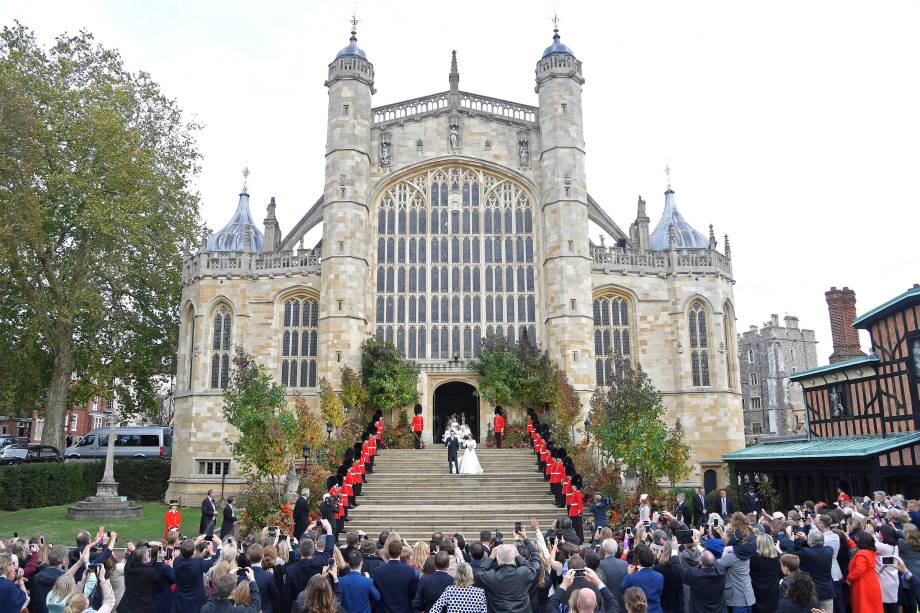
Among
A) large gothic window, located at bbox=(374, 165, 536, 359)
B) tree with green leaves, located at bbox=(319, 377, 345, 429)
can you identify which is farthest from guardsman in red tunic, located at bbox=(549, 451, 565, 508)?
large gothic window, located at bbox=(374, 165, 536, 359)

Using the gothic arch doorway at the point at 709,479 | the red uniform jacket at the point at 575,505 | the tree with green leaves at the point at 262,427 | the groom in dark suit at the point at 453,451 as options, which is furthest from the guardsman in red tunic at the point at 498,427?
the gothic arch doorway at the point at 709,479

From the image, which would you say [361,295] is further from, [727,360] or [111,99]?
[727,360]

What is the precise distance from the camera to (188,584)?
7883 mm

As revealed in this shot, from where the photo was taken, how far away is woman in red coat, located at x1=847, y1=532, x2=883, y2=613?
8.02 metres

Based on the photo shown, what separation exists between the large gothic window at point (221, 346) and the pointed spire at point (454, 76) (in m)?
13.8

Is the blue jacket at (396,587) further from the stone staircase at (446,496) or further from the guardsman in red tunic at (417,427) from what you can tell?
the guardsman in red tunic at (417,427)

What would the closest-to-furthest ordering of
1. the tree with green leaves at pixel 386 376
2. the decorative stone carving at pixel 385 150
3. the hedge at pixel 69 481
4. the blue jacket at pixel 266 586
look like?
the blue jacket at pixel 266 586 < the hedge at pixel 69 481 < the tree with green leaves at pixel 386 376 < the decorative stone carving at pixel 385 150

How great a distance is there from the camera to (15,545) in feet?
30.0

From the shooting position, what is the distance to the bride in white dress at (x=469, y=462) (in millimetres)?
23156

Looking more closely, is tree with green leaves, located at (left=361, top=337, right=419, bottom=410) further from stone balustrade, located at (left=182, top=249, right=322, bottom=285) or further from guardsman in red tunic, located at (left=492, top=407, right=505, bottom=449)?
stone balustrade, located at (left=182, top=249, right=322, bottom=285)

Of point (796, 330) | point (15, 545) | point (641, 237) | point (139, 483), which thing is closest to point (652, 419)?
point (641, 237)

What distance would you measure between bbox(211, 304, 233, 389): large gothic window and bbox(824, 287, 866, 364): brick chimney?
80.9 feet

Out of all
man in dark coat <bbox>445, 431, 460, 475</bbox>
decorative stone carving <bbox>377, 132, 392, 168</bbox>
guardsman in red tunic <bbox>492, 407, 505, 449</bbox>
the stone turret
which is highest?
decorative stone carving <bbox>377, 132, 392, 168</bbox>

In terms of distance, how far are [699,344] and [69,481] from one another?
26.0m
